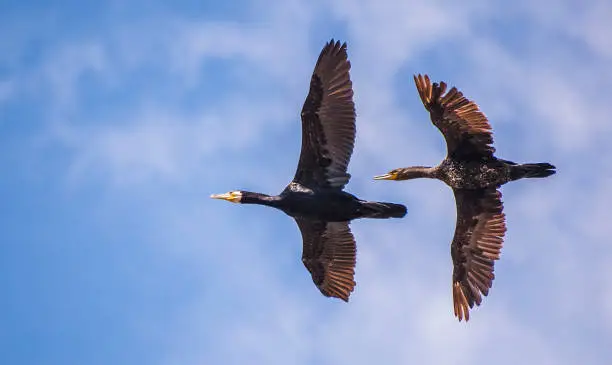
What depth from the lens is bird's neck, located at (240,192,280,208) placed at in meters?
26.7

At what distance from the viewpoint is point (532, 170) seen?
26.3 m

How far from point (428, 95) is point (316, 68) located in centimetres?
242

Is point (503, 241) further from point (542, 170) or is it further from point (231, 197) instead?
point (231, 197)

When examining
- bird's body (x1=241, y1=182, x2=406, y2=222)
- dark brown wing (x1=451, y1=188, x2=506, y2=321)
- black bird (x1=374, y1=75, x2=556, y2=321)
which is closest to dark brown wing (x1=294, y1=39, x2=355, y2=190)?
bird's body (x1=241, y1=182, x2=406, y2=222)

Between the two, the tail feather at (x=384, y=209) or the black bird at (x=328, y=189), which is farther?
the black bird at (x=328, y=189)

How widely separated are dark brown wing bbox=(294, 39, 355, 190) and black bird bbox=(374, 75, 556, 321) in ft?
5.89

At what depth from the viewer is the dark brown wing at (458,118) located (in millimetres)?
26562

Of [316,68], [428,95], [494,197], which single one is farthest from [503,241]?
[316,68]

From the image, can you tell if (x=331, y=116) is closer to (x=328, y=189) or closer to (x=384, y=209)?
(x=328, y=189)

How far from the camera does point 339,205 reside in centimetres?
2617

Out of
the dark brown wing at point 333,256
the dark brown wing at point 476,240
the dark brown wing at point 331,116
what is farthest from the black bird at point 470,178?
the dark brown wing at point 333,256

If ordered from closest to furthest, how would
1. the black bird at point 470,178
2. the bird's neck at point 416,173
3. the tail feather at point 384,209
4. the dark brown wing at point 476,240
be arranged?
the tail feather at point 384,209 → the black bird at point 470,178 → the dark brown wing at point 476,240 → the bird's neck at point 416,173

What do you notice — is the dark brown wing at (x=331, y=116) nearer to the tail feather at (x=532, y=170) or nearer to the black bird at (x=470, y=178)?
the black bird at (x=470, y=178)

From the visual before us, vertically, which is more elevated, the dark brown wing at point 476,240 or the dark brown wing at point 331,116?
the dark brown wing at point 331,116
